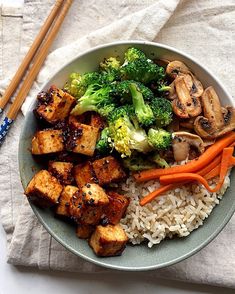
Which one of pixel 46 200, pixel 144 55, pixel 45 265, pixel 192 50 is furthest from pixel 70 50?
pixel 45 265

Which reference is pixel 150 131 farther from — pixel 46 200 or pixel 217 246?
pixel 217 246

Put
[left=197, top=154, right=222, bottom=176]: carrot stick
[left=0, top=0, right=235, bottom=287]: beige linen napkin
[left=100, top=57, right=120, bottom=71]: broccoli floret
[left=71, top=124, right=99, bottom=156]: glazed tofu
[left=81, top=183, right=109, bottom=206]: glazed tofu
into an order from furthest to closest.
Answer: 1. [left=0, top=0, right=235, bottom=287]: beige linen napkin
2. [left=100, top=57, right=120, bottom=71]: broccoli floret
3. [left=197, top=154, right=222, bottom=176]: carrot stick
4. [left=71, top=124, right=99, bottom=156]: glazed tofu
5. [left=81, top=183, right=109, bottom=206]: glazed tofu

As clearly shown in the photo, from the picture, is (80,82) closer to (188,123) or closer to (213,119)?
(188,123)

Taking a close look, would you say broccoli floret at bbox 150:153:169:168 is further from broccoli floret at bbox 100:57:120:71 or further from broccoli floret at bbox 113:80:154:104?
broccoli floret at bbox 100:57:120:71

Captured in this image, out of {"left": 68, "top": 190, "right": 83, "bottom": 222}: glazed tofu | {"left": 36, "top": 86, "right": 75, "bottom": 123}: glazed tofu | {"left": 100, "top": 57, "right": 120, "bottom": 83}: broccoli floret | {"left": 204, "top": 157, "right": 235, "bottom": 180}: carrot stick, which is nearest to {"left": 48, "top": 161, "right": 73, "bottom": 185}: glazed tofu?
{"left": 68, "top": 190, "right": 83, "bottom": 222}: glazed tofu

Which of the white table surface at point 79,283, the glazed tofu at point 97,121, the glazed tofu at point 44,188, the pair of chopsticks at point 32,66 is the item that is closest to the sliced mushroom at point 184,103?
the glazed tofu at point 97,121

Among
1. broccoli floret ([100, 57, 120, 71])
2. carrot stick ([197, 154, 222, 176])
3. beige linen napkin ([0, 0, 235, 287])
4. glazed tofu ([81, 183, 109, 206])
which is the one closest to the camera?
glazed tofu ([81, 183, 109, 206])

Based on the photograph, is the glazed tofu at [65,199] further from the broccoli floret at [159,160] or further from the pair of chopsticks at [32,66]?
the pair of chopsticks at [32,66]

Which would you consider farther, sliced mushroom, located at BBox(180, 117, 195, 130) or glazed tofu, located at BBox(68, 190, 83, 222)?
sliced mushroom, located at BBox(180, 117, 195, 130)
